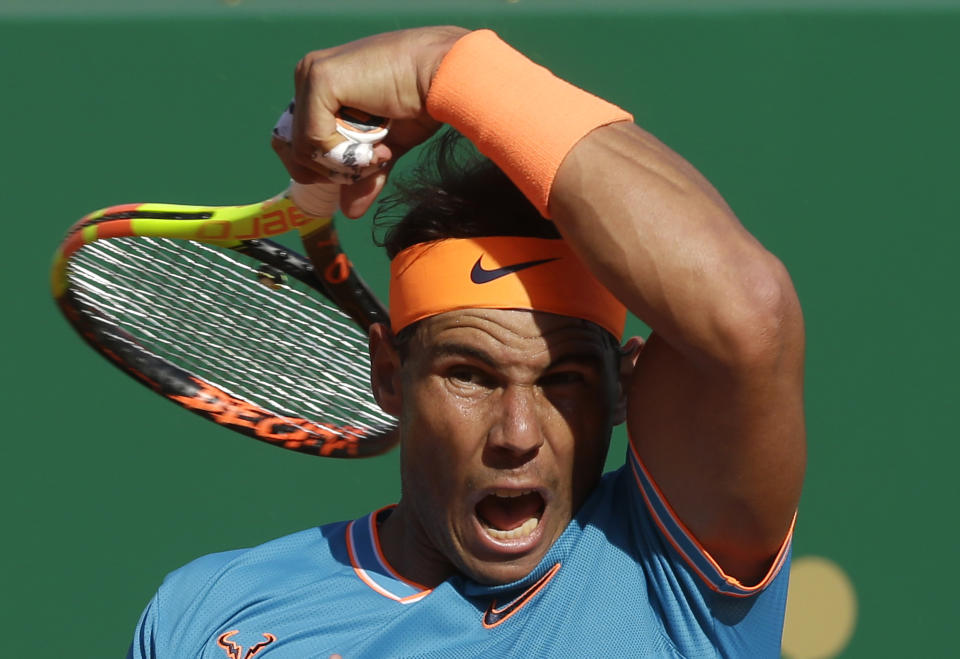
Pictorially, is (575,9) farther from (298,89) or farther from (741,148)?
(298,89)

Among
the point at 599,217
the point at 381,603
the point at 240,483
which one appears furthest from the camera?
the point at 240,483

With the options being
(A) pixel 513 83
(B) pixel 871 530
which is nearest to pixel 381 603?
(A) pixel 513 83

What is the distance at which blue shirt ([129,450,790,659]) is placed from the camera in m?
1.49

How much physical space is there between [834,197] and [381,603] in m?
1.44

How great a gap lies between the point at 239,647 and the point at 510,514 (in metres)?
0.40

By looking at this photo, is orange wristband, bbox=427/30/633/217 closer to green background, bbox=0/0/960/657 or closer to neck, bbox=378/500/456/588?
neck, bbox=378/500/456/588

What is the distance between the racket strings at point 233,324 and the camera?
217 centimetres

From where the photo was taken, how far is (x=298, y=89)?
1.50 meters

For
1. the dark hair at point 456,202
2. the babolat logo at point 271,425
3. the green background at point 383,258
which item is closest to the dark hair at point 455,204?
the dark hair at point 456,202

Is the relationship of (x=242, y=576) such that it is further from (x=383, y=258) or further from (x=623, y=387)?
(x=383, y=258)

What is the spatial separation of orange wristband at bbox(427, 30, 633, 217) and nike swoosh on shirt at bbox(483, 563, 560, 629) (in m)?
0.44

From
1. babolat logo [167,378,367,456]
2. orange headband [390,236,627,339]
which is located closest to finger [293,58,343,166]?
orange headband [390,236,627,339]

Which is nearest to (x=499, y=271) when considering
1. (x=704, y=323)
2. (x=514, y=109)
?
(x=514, y=109)

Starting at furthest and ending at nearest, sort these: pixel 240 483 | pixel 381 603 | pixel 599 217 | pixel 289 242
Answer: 1. pixel 240 483
2. pixel 289 242
3. pixel 381 603
4. pixel 599 217
